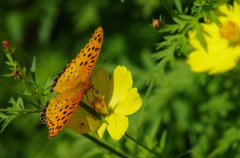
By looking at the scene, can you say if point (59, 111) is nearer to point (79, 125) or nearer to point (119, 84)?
point (79, 125)

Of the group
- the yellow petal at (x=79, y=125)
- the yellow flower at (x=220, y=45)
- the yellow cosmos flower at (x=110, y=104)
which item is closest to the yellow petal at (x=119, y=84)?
the yellow cosmos flower at (x=110, y=104)

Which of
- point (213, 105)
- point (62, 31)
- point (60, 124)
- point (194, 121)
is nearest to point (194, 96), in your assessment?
point (194, 121)

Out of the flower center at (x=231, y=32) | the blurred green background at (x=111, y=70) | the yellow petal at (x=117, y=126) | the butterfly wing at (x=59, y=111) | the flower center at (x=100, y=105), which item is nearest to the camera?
the butterfly wing at (x=59, y=111)

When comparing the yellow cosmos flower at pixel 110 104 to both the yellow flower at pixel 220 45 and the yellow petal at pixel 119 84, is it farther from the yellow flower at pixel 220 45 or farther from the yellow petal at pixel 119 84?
the yellow flower at pixel 220 45

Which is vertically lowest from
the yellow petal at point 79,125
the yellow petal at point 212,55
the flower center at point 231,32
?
the yellow petal at point 79,125

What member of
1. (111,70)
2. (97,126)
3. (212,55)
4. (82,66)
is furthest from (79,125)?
(111,70)
